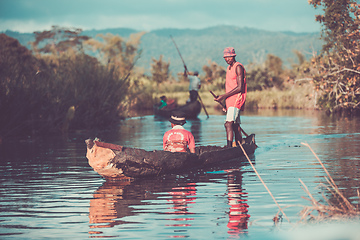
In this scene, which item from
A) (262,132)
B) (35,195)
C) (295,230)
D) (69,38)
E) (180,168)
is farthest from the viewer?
(69,38)

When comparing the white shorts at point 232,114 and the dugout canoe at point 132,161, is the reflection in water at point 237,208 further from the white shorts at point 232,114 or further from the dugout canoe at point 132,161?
the white shorts at point 232,114

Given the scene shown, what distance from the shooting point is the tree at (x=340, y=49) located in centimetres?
2414

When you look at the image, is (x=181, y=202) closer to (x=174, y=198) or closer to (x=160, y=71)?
(x=174, y=198)

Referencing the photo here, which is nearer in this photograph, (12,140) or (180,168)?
(180,168)

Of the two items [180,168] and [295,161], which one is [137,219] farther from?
[295,161]

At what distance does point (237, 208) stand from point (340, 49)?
62.4 ft

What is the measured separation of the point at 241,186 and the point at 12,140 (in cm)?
1181

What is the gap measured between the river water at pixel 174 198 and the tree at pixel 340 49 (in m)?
9.99

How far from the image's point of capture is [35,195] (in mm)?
9070

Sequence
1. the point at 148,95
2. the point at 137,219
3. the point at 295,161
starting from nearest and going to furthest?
the point at 137,219 < the point at 295,161 < the point at 148,95

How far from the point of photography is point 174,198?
8.62 metres

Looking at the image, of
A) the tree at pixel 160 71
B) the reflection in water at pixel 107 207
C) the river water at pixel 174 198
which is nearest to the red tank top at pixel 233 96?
the river water at pixel 174 198

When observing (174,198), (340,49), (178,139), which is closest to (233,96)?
(178,139)

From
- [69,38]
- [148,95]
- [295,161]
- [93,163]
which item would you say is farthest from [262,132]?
[69,38]
